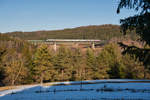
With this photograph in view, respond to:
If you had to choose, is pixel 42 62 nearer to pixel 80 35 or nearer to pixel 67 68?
pixel 67 68

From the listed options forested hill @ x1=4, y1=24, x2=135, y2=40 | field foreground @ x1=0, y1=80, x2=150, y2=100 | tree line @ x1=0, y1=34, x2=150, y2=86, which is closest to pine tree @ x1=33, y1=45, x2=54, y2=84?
tree line @ x1=0, y1=34, x2=150, y2=86

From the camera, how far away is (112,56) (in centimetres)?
3562

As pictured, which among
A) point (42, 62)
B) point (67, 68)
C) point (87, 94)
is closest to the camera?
point (87, 94)

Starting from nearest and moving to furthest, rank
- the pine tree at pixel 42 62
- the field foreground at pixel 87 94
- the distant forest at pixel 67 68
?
the field foreground at pixel 87 94 → the pine tree at pixel 42 62 → the distant forest at pixel 67 68

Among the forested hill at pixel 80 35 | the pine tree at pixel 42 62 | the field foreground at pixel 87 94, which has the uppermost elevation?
the forested hill at pixel 80 35

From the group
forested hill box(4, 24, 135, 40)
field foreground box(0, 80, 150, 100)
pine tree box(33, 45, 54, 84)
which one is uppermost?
forested hill box(4, 24, 135, 40)

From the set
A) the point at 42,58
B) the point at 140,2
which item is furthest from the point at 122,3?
the point at 42,58

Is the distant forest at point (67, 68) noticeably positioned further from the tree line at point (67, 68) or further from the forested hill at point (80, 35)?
the forested hill at point (80, 35)

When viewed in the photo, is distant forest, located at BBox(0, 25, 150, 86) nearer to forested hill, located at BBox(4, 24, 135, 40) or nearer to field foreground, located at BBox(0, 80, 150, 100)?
field foreground, located at BBox(0, 80, 150, 100)

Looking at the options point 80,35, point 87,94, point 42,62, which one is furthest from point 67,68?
point 80,35

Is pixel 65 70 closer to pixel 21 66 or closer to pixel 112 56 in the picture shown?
pixel 21 66

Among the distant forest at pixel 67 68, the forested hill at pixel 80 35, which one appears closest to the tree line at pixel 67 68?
the distant forest at pixel 67 68

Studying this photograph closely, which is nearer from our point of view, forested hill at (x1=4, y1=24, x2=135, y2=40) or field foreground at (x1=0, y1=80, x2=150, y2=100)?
field foreground at (x1=0, y1=80, x2=150, y2=100)

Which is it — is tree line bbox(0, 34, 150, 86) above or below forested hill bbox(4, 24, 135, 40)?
below
